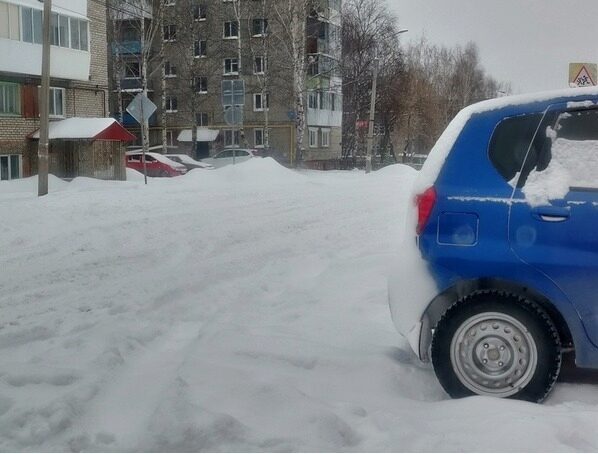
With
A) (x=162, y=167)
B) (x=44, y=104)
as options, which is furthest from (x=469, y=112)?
(x=162, y=167)

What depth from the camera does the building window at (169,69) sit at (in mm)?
51231

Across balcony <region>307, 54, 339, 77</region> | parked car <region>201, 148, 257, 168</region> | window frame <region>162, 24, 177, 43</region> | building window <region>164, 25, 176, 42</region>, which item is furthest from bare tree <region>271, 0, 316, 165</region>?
building window <region>164, 25, 176, 42</region>

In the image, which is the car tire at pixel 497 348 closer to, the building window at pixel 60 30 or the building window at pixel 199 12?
the building window at pixel 60 30

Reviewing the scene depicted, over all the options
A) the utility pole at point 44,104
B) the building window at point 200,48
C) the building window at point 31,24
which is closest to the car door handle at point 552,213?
the utility pole at point 44,104

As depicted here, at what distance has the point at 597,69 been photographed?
13992 mm

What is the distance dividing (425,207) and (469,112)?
0.65 m

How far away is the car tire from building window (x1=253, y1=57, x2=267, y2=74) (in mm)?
39974

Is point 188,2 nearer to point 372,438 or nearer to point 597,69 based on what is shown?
point 597,69

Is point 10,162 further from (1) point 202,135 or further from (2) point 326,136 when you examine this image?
(2) point 326,136

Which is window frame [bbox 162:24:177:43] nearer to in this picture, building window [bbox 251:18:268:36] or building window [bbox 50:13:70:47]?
building window [bbox 251:18:268:36]

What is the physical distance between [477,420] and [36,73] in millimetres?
28221

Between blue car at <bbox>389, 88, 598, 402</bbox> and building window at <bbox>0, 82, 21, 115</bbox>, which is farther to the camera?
building window at <bbox>0, 82, 21, 115</bbox>

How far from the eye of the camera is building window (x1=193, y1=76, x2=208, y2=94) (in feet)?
155

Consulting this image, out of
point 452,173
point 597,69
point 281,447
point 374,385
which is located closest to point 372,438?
point 281,447
